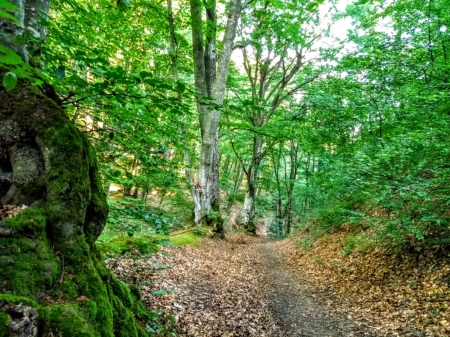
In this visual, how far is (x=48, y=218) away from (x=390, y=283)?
7.74 m

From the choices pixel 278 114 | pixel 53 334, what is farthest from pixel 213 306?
pixel 278 114

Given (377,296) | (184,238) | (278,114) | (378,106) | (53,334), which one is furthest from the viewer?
(278,114)

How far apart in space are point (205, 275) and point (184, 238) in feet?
12.2

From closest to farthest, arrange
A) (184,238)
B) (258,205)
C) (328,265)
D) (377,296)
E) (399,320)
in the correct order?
(399,320) < (377,296) < (328,265) < (184,238) < (258,205)

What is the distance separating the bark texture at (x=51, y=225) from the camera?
2.03m

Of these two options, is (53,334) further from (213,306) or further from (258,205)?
(258,205)

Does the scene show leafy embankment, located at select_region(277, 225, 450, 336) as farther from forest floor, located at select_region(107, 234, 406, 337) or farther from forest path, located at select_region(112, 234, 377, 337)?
forest path, located at select_region(112, 234, 377, 337)

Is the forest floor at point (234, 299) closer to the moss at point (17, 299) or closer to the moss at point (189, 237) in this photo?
the moss at point (189, 237)

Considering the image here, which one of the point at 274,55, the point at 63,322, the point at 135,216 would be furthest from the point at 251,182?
the point at 63,322

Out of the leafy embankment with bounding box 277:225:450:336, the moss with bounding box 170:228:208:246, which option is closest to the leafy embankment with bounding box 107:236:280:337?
the moss with bounding box 170:228:208:246

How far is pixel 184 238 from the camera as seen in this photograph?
37.6 ft

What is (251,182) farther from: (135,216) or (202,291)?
(135,216)

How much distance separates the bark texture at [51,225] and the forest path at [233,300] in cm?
164

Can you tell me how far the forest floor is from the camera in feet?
16.8
